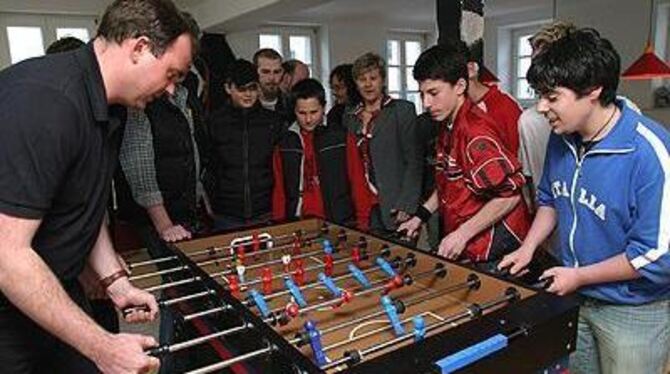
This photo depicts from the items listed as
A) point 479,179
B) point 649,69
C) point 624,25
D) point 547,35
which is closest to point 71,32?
point 547,35

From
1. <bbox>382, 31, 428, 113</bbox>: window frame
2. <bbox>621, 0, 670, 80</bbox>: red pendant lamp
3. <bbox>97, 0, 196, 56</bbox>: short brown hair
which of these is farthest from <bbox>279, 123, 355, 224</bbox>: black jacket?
<bbox>382, 31, 428, 113</bbox>: window frame

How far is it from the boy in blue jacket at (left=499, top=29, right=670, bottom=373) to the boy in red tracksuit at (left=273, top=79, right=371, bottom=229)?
1.34 meters

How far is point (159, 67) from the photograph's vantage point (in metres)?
1.18

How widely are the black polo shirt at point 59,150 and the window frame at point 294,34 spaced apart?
6080mm

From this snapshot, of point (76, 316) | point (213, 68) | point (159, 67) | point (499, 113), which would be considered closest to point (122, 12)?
point (159, 67)

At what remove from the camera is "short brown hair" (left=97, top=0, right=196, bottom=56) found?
114cm

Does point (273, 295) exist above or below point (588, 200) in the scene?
below

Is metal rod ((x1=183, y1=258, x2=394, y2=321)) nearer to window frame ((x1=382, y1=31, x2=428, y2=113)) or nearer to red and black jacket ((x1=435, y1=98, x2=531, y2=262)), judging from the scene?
red and black jacket ((x1=435, y1=98, x2=531, y2=262))

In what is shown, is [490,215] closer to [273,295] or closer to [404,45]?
[273,295]

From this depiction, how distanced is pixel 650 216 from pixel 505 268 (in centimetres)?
48

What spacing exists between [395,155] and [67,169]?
1.81m

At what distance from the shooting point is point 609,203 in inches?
53.2

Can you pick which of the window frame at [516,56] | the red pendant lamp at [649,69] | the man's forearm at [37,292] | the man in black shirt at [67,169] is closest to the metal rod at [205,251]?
the man in black shirt at [67,169]

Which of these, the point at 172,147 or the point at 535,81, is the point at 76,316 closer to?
the point at 535,81
